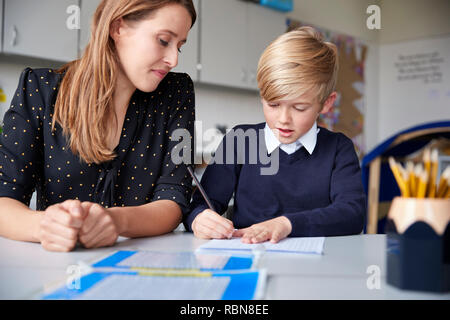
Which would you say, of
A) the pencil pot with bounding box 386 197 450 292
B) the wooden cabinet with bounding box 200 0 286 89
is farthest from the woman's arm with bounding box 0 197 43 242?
the wooden cabinet with bounding box 200 0 286 89

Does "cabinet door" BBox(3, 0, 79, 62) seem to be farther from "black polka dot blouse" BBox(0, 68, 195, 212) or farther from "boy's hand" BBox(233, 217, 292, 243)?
"boy's hand" BBox(233, 217, 292, 243)

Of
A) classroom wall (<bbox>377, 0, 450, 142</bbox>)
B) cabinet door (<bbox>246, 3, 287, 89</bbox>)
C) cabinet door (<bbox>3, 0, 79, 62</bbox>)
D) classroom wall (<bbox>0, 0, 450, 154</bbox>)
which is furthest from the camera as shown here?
classroom wall (<bbox>377, 0, 450, 142</bbox>)

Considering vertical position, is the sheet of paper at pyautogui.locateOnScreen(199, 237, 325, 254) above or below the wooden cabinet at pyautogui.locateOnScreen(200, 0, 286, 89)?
below

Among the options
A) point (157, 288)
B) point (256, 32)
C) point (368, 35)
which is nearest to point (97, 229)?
point (157, 288)

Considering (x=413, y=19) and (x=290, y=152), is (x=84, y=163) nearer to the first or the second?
(x=290, y=152)

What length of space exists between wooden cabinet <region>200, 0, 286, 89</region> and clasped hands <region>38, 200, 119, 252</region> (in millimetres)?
2337

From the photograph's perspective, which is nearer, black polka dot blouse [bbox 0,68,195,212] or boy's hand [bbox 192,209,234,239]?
boy's hand [bbox 192,209,234,239]

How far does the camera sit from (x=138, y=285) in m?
0.54

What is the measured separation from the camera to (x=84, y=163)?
1.07m

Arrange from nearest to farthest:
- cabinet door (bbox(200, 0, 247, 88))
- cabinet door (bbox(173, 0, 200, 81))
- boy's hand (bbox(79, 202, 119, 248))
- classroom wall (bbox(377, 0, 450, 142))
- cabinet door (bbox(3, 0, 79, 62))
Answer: boy's hand (bbox(79, 202, 119, 248)) < cabinet door (bbox(3, 0, 79, 62)) < cabinet door (bbox(173, 0, 200, 81)) < cabinet door (bbox(200, 0, 247, 88)) < classroom wall (bbox(377, 0, 450, 142))

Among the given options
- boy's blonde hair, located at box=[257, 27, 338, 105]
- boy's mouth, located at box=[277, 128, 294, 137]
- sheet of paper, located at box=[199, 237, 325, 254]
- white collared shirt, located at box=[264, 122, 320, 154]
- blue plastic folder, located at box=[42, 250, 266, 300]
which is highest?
boy's blonde hair, located at box=[257, 27, 338, 105]

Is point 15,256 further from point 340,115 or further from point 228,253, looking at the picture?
point 340,115

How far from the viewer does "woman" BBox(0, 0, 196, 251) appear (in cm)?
101

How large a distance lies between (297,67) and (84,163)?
0.59 meters
